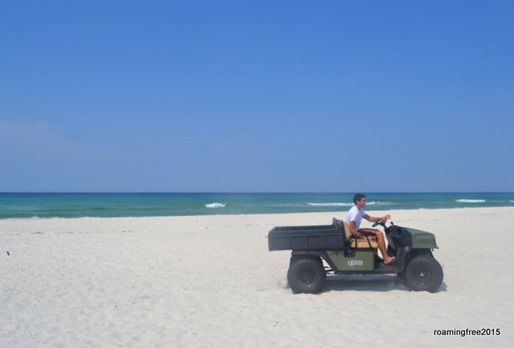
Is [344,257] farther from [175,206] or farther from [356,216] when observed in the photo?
[175,206]

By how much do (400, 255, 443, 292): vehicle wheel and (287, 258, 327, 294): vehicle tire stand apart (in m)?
1.36

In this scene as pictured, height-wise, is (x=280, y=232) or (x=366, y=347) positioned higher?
(x=280, y=232)

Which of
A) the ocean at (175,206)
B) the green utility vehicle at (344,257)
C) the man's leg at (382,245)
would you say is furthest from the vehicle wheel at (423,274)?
the ocean at (175,206)

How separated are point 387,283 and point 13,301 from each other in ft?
19.9

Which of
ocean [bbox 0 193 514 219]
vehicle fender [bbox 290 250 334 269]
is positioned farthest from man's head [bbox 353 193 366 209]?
ocean [bbox 0 193 514 219]

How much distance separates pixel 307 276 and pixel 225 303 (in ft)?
4.49

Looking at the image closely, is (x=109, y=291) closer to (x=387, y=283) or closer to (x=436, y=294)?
(x=387, y=283)

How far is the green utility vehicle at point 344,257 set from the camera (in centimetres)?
Answer: 743

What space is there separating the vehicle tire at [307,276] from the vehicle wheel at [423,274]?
136cm

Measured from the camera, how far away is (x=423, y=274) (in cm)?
744

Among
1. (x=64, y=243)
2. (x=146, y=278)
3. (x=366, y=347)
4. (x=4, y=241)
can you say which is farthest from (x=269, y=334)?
(x=4, y=241)

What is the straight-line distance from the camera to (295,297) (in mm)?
7301

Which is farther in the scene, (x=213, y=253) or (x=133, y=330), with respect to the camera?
(x=213, y=253)

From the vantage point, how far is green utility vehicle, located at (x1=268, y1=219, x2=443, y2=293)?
7434 millimetres
